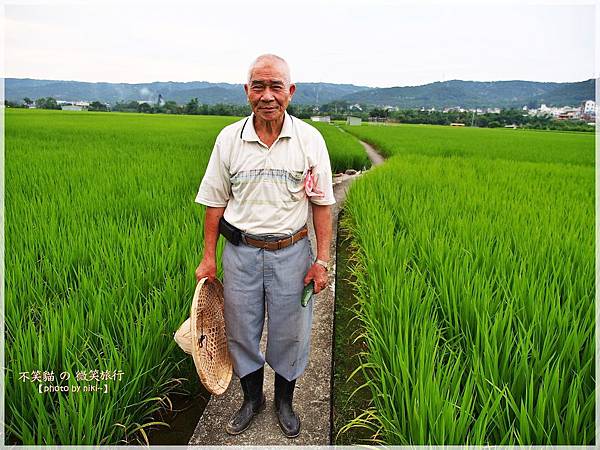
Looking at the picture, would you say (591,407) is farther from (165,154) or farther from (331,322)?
(165,154)

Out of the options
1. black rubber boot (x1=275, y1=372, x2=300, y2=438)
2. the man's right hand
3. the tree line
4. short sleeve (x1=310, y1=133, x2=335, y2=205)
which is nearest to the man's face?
short sleeve (x1=310, y1=133, x2=335, y2=205)

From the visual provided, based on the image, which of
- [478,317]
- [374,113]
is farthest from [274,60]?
[374,113]

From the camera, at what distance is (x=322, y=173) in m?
1.71

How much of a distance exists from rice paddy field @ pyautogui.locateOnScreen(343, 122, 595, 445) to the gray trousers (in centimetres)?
35

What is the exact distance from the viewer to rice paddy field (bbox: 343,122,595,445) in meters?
1.43

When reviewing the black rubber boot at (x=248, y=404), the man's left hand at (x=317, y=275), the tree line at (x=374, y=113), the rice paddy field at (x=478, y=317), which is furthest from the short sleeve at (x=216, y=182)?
the tree line at (x=374, y=113)

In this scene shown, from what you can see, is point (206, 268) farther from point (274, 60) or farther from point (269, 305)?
point (274, 60)

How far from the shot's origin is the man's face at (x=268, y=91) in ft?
4.99

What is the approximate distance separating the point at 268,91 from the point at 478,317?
1.26 m

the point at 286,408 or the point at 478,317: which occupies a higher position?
the point at 478,317

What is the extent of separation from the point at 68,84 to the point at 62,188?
131739mm

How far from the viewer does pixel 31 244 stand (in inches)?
110

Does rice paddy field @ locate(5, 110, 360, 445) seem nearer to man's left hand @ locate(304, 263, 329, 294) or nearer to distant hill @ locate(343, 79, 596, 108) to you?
man's left hand @ locate(304, 263, 329, 294)

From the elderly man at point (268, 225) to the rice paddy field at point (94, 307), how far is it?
39 centimetres
